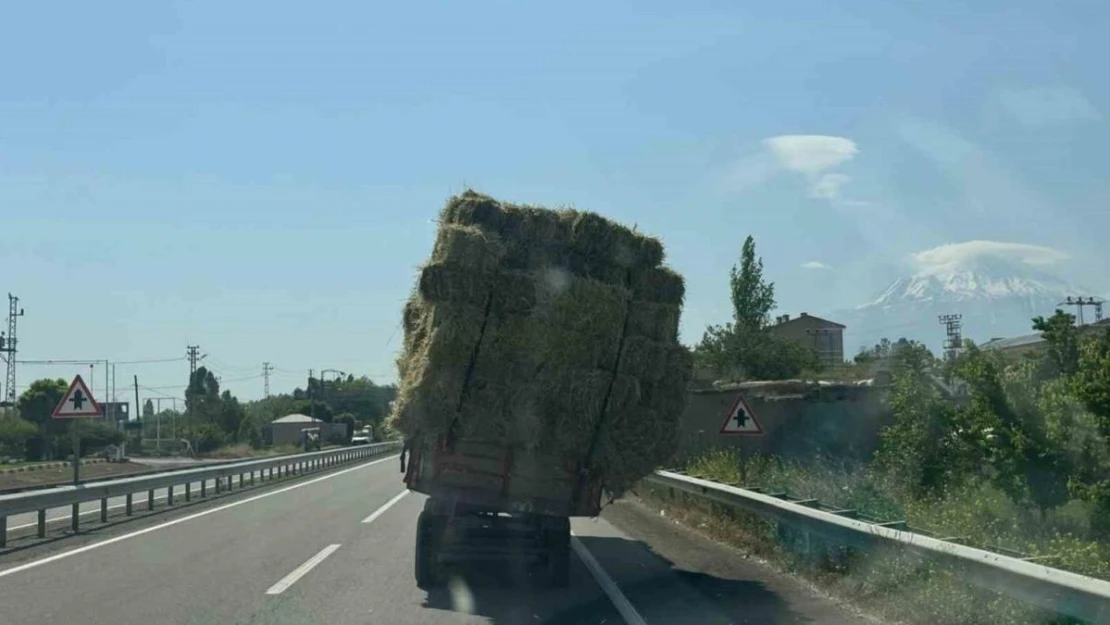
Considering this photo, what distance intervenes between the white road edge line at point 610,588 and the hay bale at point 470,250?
11.2 ft

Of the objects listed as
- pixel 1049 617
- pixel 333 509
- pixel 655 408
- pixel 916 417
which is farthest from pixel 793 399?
pixel 1049 617

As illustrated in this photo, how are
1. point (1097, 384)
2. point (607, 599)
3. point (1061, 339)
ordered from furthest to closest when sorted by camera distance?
point (1061, 339), point (1097, 384), point (607, 599)

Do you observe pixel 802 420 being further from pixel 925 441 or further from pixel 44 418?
pixel 44 418

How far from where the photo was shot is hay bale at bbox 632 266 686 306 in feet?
38.3

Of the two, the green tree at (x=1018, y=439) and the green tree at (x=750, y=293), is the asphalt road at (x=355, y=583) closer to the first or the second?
the green tree at (x=1018, y=439)

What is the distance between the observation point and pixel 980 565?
7.95m

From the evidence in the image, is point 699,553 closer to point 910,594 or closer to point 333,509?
point 910,594

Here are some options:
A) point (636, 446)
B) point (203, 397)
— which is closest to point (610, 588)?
point (636, 446)

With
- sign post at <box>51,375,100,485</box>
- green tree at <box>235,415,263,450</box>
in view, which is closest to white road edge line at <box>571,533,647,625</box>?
sign post at <box>51,375,100,485</box>

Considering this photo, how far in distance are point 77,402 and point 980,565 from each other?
17269 millimetres

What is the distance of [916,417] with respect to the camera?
18.7 m

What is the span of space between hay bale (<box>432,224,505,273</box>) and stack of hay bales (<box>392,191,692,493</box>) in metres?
0.01

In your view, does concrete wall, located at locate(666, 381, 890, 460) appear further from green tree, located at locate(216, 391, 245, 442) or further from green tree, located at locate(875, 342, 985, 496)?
green tree, located at locate(216, 391, 245, 442)

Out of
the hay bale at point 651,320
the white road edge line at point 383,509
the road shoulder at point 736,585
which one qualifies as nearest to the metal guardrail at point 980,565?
the road shoulder at point 736,585
